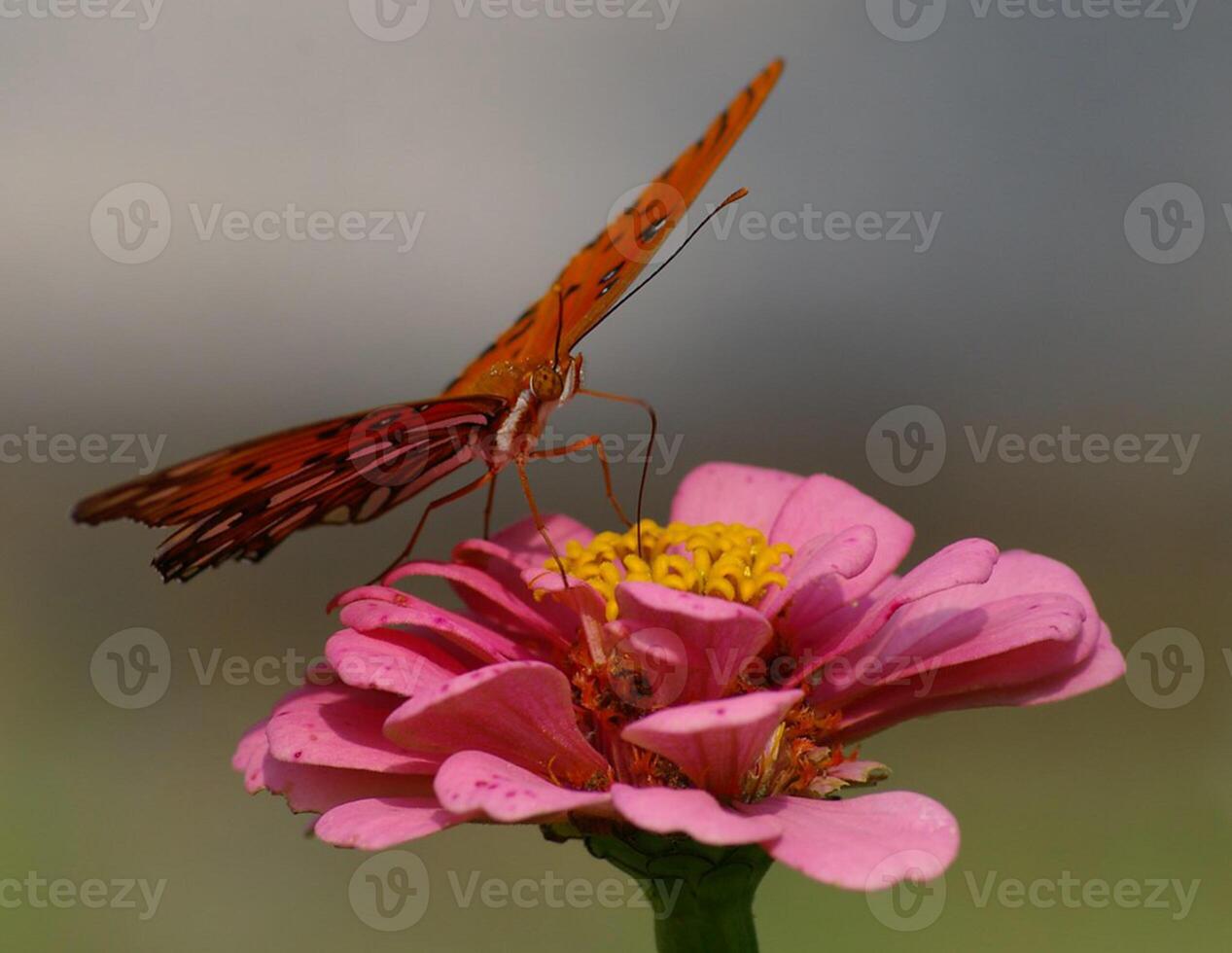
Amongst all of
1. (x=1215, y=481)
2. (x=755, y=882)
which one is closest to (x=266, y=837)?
(x=755, y=882)

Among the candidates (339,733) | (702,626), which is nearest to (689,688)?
(702,626)

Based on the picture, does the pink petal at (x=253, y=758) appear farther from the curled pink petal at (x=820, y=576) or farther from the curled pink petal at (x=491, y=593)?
the curled pink petal at (x=820, y=576)

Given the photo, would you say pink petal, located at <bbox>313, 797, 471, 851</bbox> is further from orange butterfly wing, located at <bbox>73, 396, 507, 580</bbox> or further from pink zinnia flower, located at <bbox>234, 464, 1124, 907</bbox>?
orange butterfly wing, located at <bbox>73, 396, 507, 580</bbox>
